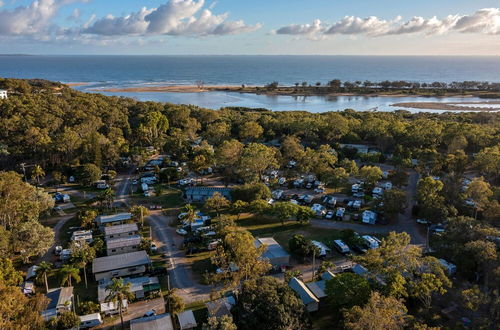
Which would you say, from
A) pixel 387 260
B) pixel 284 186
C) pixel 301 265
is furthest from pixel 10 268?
pixel 284 186

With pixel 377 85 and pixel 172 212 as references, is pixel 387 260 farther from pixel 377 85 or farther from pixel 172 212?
pixel 377 85

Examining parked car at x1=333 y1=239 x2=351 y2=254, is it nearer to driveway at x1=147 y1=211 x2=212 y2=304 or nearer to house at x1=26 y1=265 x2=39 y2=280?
driveway at x1=147 y1=211 x2=212 y2=304

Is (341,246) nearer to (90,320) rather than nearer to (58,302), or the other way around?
(90,320)

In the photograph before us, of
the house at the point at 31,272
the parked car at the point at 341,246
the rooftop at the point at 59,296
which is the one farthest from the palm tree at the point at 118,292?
the parked car at the point at 341,246

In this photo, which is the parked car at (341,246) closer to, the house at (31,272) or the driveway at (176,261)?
the driveway at (176,261)

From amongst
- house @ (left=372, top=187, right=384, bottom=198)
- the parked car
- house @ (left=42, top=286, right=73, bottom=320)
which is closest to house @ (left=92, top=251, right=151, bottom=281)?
house @ (left=42, top=286, right=73, bottom=320)

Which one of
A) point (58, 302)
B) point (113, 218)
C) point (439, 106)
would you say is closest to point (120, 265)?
point (58, 302)
